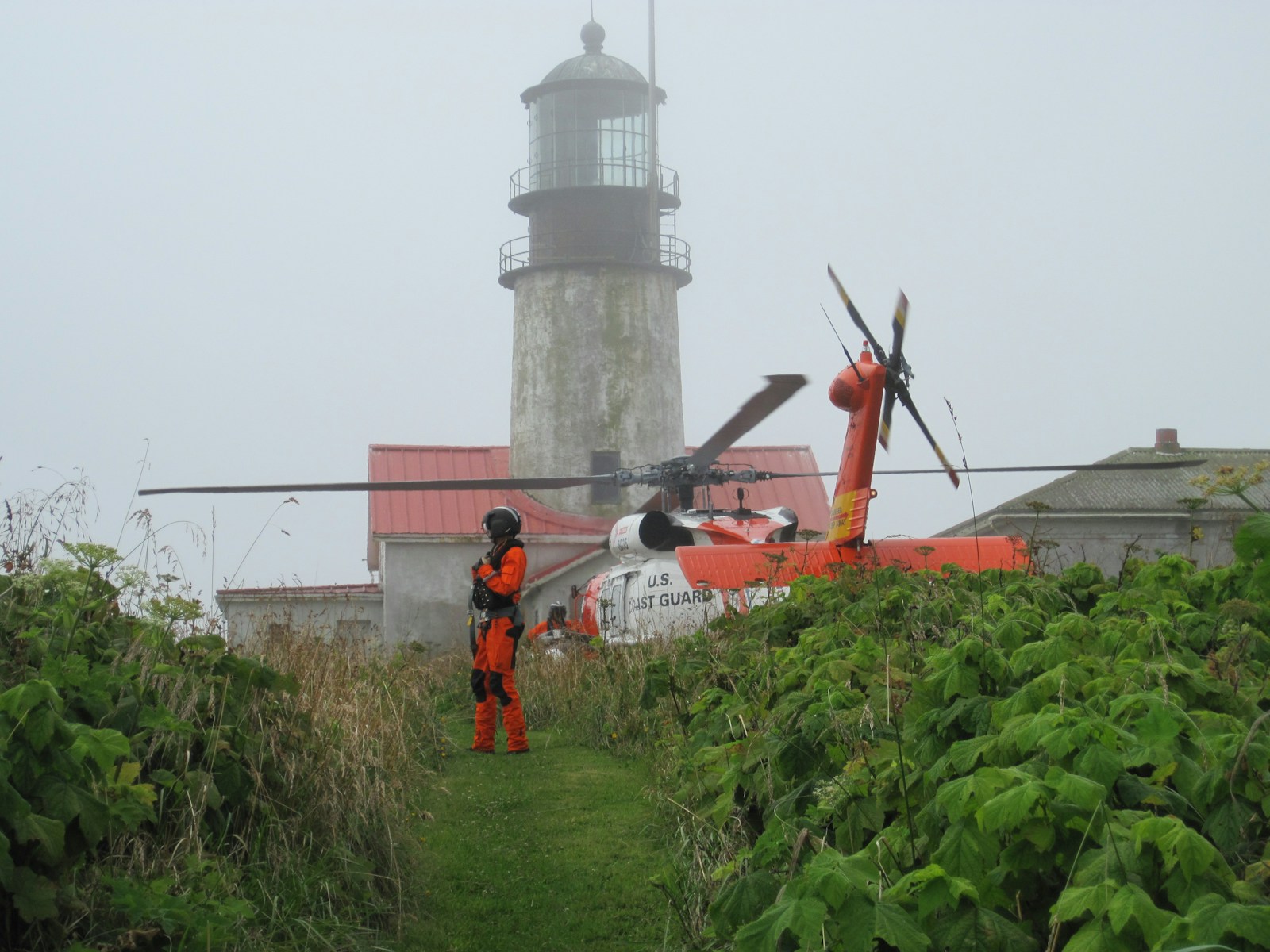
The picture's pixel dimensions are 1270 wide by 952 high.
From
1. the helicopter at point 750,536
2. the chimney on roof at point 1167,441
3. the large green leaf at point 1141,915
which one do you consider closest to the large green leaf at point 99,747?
the large green leaf at point 1141,915

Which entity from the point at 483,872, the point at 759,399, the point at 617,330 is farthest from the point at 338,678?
the point at 617,330

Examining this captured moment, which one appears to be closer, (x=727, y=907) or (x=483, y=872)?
(x=727, y=907)

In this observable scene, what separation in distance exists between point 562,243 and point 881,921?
92.2 feet

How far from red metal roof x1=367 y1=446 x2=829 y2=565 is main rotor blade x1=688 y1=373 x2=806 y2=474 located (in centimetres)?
822

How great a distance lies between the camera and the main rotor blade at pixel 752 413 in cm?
1546

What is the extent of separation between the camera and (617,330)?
29938 millimetres

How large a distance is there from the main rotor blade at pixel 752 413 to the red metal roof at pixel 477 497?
822cm

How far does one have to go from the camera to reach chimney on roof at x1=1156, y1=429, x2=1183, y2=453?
103 ft

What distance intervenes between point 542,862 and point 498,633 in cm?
408

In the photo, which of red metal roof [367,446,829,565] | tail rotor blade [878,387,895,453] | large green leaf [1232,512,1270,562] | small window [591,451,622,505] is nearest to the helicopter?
tail rotor blade [878,387,895,453]

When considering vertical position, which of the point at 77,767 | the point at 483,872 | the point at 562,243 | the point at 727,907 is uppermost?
the point at 562,243

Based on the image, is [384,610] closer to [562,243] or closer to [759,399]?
[562,243]

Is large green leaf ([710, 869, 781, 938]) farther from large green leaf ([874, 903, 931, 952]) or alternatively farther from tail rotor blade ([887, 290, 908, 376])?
tail rotor blade ([887, 290, 908, 376])

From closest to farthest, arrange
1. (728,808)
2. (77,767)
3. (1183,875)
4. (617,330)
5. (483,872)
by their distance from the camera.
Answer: (1183,875), (77,767), (728,808), (483,872), (617,330)
